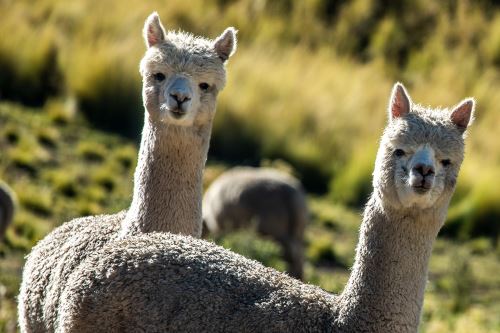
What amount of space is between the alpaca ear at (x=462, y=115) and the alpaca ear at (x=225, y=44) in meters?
2.23

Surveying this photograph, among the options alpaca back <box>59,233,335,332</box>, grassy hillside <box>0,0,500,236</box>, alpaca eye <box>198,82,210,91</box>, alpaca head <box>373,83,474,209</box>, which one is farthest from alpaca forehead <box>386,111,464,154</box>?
grassy hillside <box>0,0,500,236</box>

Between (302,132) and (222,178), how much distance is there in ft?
19.9

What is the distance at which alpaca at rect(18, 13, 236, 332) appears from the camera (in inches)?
297

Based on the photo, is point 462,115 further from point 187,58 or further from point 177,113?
point 187,58

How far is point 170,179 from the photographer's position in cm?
791

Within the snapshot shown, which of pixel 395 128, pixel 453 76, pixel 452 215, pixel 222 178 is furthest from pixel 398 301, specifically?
pixel 453 76

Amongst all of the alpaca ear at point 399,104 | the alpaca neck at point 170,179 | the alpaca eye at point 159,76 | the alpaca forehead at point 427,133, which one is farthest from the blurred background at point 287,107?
the alpaca forehead at point 427,133

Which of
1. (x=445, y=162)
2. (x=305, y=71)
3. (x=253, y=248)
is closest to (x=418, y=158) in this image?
(x=445, y=162)

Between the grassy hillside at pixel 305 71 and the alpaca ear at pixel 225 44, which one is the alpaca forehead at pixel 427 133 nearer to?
the alpaca ear at pixel 225 44

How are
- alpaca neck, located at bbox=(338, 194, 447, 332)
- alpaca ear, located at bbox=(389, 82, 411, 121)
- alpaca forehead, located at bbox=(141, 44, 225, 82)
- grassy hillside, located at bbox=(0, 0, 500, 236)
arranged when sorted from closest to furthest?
alpaca neck, located at bbox=(338, 194, 447, 332), alpaca ear, located at bbox=(389, 82, 411, 121), alpaca forehead, located at bbox=(141, 44, 225, 82), grassy hillside, located at bbox=(0, 0, 500, 236)

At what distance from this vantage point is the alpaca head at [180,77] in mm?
7895

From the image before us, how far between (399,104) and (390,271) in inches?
31.9

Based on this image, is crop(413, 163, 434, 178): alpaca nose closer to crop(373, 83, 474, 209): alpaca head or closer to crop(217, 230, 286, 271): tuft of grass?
crop(373, 83, 474, 209): alpaca head

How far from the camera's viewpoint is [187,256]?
6254 millimetres
